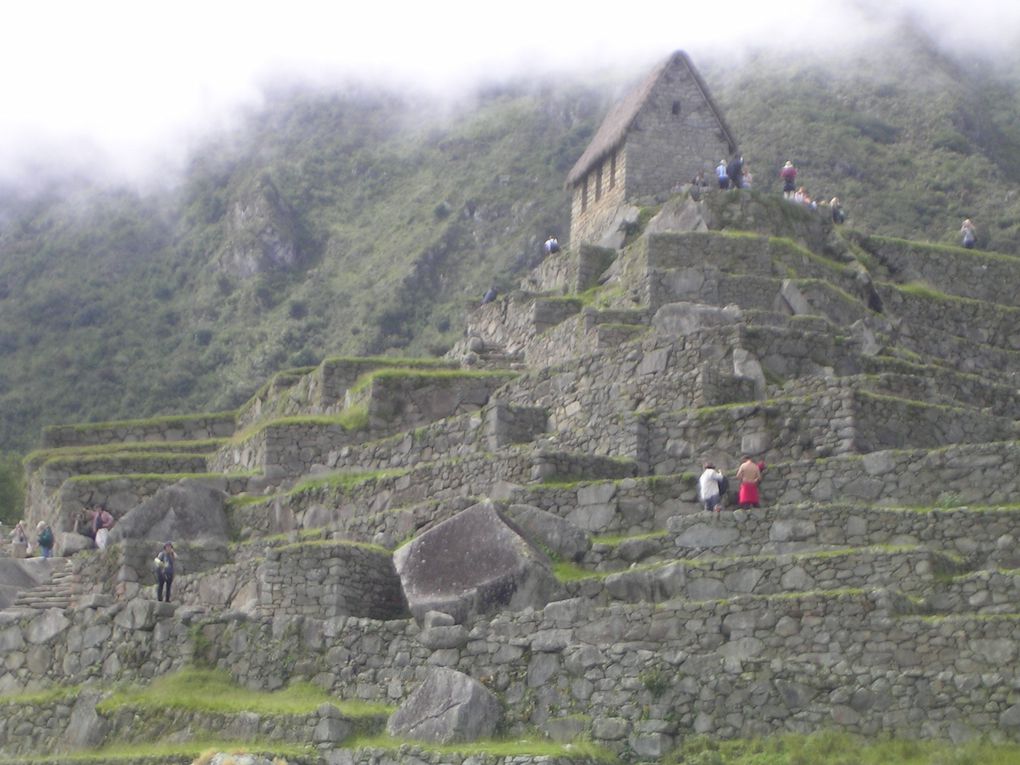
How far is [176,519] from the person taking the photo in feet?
127

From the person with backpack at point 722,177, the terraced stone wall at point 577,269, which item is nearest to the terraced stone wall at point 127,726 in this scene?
the terraced stone wall at point 577,269

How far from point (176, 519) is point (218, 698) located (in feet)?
31.5

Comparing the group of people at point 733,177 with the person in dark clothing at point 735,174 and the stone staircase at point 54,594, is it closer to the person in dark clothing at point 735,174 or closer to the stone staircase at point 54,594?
the person in dark clothing at point 735,174

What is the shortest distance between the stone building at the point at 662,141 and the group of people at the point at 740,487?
67.6ft

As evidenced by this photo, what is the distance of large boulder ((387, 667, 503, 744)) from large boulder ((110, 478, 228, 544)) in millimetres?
11690

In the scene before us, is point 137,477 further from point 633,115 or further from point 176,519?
point 633,115

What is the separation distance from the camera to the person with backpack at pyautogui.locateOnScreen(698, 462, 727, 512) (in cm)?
3045

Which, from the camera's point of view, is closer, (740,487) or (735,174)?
(740,487)

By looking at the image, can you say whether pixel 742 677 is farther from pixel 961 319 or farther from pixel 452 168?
pixel 452 168

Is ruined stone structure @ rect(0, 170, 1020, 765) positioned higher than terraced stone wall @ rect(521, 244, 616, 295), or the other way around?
terraced stone wall @ rect(521, 244, 616, 295)

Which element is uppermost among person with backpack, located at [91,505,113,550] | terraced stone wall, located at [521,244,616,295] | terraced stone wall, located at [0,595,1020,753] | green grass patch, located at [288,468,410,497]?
terraced stone wall, located at [521,244,616,295]

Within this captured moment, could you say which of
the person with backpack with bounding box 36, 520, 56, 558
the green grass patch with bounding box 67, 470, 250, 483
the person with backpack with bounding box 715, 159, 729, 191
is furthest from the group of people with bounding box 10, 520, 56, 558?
the person with backpack with bounding box 715, 159, 729, 191

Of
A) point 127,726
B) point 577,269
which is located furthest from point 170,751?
point 577,269

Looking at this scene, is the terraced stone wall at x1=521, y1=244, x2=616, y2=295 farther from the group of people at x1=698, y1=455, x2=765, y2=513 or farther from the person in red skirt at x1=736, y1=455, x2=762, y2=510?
the person in red skirt at x1=736, y1=455, x2=762, y2=510
